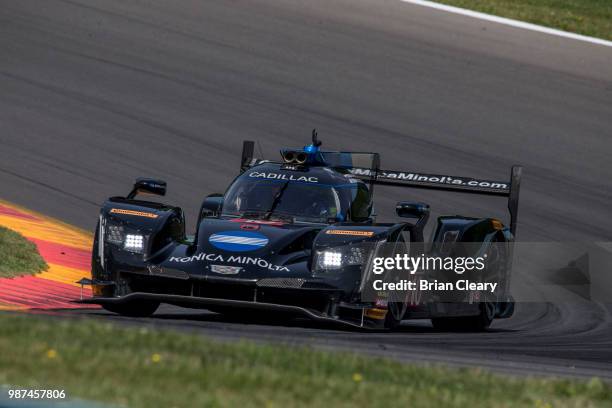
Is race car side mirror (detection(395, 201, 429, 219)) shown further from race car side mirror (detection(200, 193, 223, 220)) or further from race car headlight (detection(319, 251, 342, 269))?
race car side mirror (detection(200, 193, 223, 220))

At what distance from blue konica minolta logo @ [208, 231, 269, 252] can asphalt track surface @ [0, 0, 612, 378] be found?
245 centimetres

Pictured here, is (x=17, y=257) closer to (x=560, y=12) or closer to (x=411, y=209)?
(x=411, y=209)

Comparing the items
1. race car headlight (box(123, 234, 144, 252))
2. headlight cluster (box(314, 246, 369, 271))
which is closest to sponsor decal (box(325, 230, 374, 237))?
headlight cluster (box(314, 246, 369, 271))

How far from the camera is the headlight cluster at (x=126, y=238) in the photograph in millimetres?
10508

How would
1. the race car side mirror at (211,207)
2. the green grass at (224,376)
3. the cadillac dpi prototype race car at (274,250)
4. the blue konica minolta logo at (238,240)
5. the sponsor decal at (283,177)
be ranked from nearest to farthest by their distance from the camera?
the green grass at (224,376)
the cadillac dpi prototype race car at (274,250)
the blue konica minolta logo at (238,240)
the sponsor decal at (283,177)
the race car side mirror at (211,207)

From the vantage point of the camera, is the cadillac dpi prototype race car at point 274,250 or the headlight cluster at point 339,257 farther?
the headlight cluster at point 339,257

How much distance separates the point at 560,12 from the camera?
86.6 ft

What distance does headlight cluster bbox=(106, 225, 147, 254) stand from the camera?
10.5m

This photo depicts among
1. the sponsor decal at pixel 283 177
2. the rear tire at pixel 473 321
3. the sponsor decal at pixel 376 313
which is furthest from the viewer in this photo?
the rear tire at pixel 473 321

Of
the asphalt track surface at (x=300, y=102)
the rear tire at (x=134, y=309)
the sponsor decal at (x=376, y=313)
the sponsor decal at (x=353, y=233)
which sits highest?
the asphalt track surface at (x=300, y=102)

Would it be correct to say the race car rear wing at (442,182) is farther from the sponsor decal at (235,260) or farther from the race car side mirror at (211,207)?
the sponsor decal at (235,260)

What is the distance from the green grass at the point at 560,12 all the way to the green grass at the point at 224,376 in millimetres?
19058

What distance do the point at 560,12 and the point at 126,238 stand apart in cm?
1771

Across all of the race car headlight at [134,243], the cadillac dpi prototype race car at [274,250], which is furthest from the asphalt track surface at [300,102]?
the race car headlight at [134,243]
